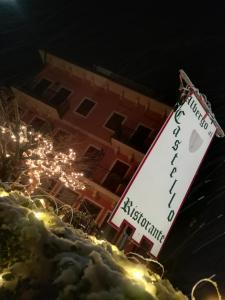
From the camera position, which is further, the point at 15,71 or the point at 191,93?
the point at 15,71

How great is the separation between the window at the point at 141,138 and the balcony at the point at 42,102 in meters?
4.52

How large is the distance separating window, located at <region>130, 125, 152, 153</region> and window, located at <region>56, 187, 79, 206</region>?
410 cm

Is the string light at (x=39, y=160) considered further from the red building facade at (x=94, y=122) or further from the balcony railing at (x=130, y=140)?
the balcony railing at (x=130, y=140)

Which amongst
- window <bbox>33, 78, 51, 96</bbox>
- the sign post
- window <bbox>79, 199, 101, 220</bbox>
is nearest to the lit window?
window <bbox>79, 199, 101, 220</bbox>

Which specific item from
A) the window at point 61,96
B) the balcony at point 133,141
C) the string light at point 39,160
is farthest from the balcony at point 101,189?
the window at point 61,96

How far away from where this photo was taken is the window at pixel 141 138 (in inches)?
746

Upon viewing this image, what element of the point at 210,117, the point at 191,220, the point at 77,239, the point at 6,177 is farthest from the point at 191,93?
the point at 191,220

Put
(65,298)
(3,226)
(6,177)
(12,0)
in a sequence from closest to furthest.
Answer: (65,298)
(3,226)
(6,177)
(12,0)

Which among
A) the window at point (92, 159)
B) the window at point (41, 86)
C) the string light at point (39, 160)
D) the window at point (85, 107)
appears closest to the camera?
the string light at point (39, 160)

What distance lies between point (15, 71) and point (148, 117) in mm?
9477

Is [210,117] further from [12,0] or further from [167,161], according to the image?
[12,0]

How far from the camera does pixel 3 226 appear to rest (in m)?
2.95

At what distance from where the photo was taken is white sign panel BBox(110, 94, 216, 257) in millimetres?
3902

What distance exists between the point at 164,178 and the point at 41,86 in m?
19.5
